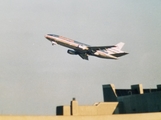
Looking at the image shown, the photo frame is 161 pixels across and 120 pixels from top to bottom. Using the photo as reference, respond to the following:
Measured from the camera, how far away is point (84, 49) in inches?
1692

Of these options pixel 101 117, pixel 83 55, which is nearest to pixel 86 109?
pixel 83 55

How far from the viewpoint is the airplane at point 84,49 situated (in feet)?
→ 136

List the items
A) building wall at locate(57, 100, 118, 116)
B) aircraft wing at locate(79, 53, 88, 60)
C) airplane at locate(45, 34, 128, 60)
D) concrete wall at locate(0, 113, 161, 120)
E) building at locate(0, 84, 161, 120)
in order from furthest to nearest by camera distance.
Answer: aircraft wing at locate(79, 53, 88, 60), airplane at locate(45, 34, 128, 60), building wall at locate(57, 100, 118, 116), building at locate(0, 84, 161, 120), concrete wall at locate(0, 113, 161, 120)

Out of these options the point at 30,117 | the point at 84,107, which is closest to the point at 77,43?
the point at 84,107

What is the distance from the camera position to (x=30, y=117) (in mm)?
24125

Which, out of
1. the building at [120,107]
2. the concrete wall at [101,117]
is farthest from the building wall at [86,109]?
the concrete wall at [101,117]

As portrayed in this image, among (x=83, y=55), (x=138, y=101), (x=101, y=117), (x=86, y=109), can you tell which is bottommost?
(x=101, y=117)

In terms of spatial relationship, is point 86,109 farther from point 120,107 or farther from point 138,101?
point 138,101

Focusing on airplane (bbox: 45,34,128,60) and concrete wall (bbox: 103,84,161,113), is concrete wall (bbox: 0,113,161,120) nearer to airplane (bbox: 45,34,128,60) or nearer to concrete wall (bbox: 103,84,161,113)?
concrete wall (bbox: 103,84,161,113)

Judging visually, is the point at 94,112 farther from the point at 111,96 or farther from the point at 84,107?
the point at 111,96

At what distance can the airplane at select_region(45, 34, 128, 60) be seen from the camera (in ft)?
136

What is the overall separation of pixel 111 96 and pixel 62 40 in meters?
20.4

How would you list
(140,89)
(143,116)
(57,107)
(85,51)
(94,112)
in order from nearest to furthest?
(143,116) → (57,107) → (94,112) → (85,51) → (140,89)

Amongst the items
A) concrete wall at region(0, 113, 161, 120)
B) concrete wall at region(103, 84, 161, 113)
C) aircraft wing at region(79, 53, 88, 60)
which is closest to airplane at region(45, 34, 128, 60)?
aircraft wing at region(79, 53, 88, 60)
